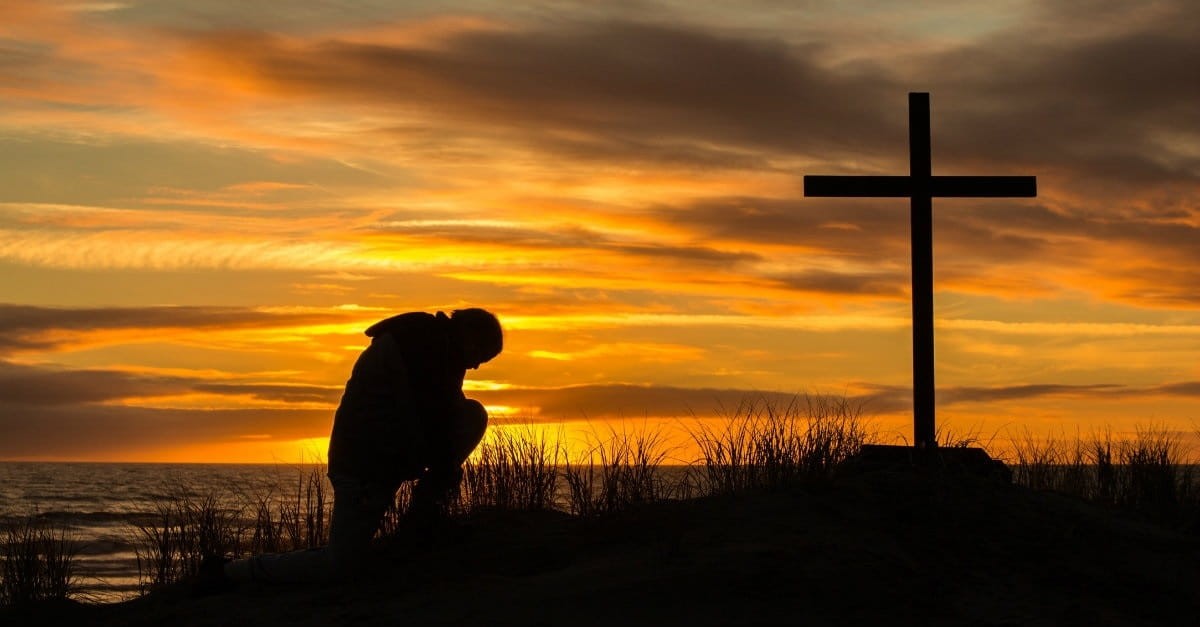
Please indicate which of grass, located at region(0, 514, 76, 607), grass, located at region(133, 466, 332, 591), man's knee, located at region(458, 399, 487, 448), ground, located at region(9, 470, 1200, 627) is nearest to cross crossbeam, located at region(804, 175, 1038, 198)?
ground, located at region(9, 470, 1200, 627)

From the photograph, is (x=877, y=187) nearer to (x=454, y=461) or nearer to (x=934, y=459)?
(x=934, y=459)

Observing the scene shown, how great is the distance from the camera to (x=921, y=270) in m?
10.2

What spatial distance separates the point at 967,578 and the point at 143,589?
6.65m

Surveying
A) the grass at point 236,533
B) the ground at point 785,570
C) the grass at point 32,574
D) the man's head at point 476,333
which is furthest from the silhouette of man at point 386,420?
the grass at point 32,574

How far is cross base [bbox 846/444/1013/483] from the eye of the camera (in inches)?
337

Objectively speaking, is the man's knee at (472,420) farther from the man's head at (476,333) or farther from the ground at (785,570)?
the ground at (785,570)

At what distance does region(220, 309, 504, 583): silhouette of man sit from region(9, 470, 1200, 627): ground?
0.61ft

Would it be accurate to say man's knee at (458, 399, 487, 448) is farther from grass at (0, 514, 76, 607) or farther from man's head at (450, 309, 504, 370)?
grass at (0, 514, 76, 607)

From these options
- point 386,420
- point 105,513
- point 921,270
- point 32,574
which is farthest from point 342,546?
point 105,513

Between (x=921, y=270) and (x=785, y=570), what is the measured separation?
4.60 meters

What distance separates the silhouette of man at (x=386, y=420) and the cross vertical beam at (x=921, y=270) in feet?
13.6

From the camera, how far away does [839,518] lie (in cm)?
722

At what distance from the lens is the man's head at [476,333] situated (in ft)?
23.0

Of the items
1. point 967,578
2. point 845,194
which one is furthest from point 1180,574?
point 845,194
